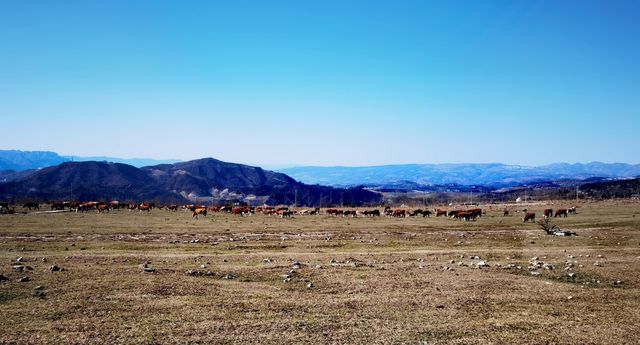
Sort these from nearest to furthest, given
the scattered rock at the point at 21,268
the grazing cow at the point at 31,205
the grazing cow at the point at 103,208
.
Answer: the scattered rock at the point at 21,268 < the grazing cow at the point at 103,208 < the grazing cow at the point at 31,205

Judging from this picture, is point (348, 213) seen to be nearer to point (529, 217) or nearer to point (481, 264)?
point (529, 217)

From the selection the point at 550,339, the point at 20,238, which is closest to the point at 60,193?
the point at 20,238

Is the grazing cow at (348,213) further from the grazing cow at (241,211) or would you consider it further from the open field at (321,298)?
the open field at (321,298)

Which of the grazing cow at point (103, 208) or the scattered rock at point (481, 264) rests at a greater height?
→ the scattered rock at point (481, 264)

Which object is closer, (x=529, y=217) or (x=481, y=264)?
(x=481, y=264)

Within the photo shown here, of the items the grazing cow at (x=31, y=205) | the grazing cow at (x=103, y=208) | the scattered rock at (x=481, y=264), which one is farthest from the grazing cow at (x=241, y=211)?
the scattered rock at (x=481, y=264)

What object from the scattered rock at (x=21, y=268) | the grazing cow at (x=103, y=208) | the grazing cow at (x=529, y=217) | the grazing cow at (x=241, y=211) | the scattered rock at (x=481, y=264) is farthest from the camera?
the grazing cow at (x=241, y=211)

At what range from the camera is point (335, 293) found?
15.1 m

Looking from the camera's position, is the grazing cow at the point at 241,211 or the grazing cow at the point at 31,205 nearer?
the grazing cow at the point at 31,205

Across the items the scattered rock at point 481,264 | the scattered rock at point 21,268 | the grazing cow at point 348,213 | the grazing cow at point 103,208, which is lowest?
the grazing cow at point 348,213

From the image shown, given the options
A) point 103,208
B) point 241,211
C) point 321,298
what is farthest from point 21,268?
point 103,208

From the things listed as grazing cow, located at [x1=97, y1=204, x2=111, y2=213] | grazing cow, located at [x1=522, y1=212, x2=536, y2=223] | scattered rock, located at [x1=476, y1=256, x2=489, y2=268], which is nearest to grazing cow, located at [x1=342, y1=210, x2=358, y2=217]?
grazing cow, located at [x1=522, y1=212, x2=536, y2=223]

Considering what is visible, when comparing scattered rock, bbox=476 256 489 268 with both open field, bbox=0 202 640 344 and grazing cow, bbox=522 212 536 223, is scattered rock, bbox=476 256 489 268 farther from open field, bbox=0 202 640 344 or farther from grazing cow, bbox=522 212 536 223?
grazing cow, bbox=522 212 536 223

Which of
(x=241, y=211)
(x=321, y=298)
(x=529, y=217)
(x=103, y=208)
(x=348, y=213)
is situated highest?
(x=321, y=298)
